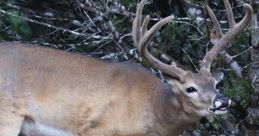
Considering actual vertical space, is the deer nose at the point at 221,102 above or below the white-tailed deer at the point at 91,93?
below

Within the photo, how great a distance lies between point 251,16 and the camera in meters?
7.41

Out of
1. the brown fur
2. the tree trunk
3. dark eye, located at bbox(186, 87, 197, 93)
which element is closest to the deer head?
dark eye, located at bbox(186, 87, 197, 93)

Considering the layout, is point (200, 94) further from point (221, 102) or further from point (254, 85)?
point (254, 85)

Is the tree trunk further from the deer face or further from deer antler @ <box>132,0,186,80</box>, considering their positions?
deer antler @ <box>132,0,186,80</box>

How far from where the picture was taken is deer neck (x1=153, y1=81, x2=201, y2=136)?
24.3 ft

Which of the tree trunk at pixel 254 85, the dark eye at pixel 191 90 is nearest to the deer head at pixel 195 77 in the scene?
the dark eye at pixel 191 90

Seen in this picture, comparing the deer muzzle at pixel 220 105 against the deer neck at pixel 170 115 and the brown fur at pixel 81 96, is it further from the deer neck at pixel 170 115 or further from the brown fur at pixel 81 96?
the brown fur at pixel 81 96

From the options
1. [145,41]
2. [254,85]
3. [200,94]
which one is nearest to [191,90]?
[200,94]

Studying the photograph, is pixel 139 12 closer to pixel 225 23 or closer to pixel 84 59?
pixel 84 59

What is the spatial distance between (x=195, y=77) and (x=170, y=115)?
16.2 inches

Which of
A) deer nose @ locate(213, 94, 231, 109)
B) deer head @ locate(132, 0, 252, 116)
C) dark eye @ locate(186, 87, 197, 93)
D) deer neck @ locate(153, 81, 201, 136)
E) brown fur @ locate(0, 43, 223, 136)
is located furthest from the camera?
brown fur @ locate(0, 43, 223, 136)

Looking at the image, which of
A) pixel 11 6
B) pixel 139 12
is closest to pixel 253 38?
pixel 139 12

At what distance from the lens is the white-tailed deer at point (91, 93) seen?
7.46 meters

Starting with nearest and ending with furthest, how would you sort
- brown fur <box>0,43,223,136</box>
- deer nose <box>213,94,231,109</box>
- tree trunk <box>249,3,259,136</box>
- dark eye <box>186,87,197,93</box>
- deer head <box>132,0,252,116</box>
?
deer nose <box>213,94,231,109</box>, deer head <box>132,0,252,116</box>, dark eye <box>186,87,197,93</box>, brown fur <box>0,43,223,136</box>, tree trunk <box>249,3,259,136</box>
